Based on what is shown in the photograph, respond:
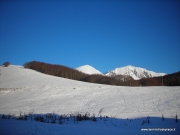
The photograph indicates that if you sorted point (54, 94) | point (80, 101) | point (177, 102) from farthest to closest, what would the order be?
point (54, 94) < point (80, 101) < point (177, 102)

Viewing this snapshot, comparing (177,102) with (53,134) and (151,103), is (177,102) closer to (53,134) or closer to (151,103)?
(151,103)

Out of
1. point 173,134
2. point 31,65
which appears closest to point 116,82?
point 31,65

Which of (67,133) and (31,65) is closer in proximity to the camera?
(67,133)

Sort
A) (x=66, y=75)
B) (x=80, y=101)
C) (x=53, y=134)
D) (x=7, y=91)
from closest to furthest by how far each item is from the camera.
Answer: (x=53, y=134), (x=80, y=101), (x=7, y=91), (x=66, y=75)

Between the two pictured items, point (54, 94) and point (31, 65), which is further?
point (31, 65)

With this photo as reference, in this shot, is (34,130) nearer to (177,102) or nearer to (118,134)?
(118,134)

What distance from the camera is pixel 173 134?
5699 millimetres

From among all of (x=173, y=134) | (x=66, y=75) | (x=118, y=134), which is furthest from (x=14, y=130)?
(x=66, y=75)

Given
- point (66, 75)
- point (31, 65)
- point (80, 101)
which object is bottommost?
point (80, 101)

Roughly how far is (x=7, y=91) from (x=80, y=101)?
53.4 feet

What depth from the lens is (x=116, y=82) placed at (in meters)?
65.2

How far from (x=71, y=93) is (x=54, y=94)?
262 cm

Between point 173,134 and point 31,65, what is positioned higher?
point 31,65

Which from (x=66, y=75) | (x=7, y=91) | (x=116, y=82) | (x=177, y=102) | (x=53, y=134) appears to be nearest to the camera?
(x=53, y=134)
